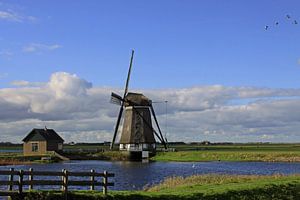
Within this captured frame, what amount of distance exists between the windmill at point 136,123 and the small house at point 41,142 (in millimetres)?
14511

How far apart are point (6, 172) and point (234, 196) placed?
12588 millimetres

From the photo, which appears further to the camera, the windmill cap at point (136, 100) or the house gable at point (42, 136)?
the house gable at point (42, 136)

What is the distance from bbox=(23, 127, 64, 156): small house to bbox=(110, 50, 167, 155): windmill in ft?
47.6

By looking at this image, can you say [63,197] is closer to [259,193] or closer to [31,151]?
[259,193]

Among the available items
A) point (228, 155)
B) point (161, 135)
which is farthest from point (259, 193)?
point (161, 135)

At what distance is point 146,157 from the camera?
109 meters

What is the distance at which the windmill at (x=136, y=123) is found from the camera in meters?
109

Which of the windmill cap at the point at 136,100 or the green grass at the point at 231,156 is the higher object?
the windmill cap at the point at 136,100

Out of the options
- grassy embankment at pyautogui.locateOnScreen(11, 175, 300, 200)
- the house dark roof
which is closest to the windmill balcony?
the house dark roof

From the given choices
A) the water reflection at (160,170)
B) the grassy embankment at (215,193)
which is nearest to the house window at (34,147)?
the water reflection at (160,170)

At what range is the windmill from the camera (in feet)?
357

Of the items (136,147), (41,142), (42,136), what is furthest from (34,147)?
(136,147)

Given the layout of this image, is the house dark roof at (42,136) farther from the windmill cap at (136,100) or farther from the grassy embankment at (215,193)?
the grassy embankment at (215,193)

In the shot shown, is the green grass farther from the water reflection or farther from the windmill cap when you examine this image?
the water reflection
